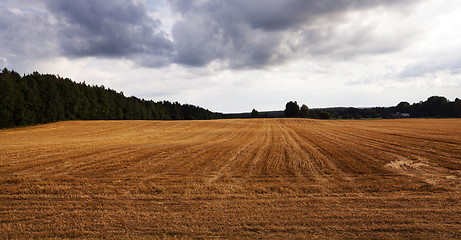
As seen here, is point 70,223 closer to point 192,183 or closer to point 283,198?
point 192,183

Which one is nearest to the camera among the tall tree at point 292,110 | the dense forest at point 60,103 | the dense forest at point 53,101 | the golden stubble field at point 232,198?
the golden stubble field at point 232,198

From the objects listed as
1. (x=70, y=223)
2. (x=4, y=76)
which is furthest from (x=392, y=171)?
(x=4, y=76)

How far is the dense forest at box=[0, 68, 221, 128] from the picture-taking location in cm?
3744

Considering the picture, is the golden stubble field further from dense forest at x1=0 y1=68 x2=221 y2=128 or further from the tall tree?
the tall tree

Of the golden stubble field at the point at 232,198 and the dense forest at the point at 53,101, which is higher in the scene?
the dense forest at the point at 53,101

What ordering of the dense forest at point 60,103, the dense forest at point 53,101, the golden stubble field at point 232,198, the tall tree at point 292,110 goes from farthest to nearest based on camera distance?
1. the tall tree at point 292,110
2. the dense forest at point 60,103
3. the dense forest at point 53,101
4. the golden stubble field at point 232,198

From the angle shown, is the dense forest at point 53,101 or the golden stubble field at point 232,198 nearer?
the golden stubble field at point 232,198

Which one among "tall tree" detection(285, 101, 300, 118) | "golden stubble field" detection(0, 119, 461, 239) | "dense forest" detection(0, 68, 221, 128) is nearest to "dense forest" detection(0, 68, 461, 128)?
"dense forest" detection(0, 68, 221, 128)

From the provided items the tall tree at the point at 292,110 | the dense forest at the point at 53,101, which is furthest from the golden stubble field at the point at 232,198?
the tall tree at the point at 292,110

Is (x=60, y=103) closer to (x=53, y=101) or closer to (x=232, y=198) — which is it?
(x=53, y=101)

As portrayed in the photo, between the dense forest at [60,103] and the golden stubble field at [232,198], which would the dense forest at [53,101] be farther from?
the golden stubble field at [232,198]

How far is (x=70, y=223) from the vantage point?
5.12 metres

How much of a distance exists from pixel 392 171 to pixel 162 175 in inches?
354

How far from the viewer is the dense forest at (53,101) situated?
37438mm
